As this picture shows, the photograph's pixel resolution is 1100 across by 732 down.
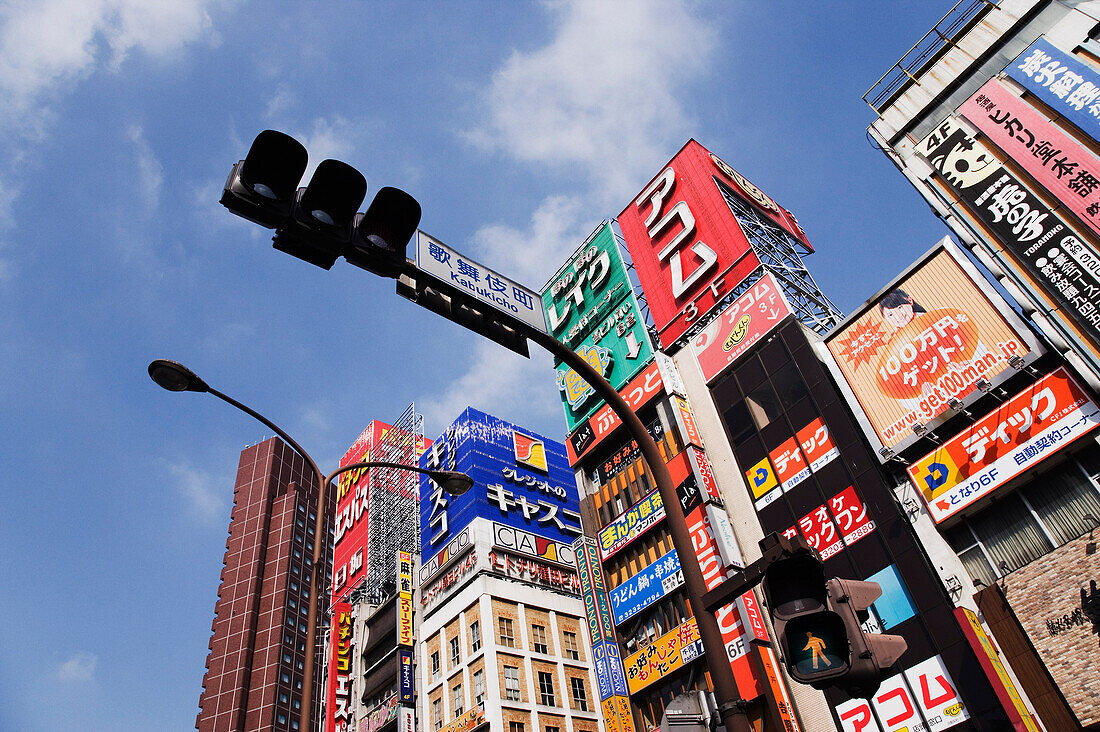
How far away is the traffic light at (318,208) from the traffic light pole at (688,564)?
6.60ft

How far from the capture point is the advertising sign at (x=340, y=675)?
59403mm

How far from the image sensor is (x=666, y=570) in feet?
121

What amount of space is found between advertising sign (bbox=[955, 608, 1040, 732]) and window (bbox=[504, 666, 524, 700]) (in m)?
31.5

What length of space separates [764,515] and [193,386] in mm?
26881

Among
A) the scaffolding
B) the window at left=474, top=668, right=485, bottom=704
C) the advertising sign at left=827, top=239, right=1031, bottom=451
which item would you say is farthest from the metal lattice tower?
the advertising sign at left=827, top=239, right=1031, bottom=451

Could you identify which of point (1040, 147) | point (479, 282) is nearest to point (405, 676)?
point (1040, 147)

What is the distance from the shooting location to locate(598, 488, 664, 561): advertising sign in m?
38.9

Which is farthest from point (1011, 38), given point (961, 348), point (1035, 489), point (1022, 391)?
point (1035, 489)

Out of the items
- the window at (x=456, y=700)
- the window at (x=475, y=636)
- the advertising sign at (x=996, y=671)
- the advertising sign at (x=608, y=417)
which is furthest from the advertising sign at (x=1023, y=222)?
the window at (x=456, y=700)

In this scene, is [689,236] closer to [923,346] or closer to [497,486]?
[923,346]

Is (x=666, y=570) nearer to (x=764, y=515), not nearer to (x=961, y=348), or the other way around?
(x=764, y=515)

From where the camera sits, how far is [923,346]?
29.2 meters

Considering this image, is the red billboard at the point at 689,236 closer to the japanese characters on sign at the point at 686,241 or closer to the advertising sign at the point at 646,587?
the japanese characters on sign at the point at 686,241

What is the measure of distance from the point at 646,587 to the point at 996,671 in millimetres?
17306
